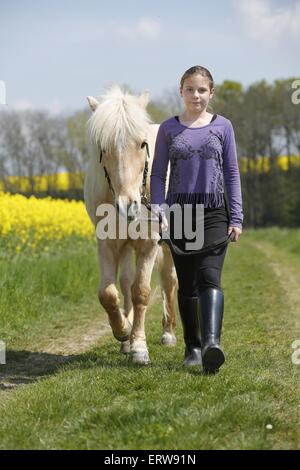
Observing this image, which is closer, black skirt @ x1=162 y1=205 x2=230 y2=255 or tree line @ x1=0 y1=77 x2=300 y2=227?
black skirt @ x1=162 y1=205 x2=230 y2=255

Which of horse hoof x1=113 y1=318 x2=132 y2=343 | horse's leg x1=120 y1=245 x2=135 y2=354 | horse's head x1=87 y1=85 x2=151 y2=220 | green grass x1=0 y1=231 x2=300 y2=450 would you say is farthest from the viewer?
horse's leg x1=120 y1=245 x2=135 y2=354

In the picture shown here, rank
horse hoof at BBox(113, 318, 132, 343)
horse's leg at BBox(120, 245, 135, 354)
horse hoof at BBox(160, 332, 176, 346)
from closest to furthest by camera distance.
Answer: horse hoof at BBox(113, 318, 132, 343)
horse's leg at BBox(120, 245, 135, 354)
horse hoof at BBox(160, 332, 176, 346)

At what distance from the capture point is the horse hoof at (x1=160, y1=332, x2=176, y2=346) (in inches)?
271

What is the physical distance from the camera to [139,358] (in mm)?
5574

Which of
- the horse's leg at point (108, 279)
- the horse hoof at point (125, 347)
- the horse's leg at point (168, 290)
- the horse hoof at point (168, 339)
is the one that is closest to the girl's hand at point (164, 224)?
the horse's leg at point (108, 279)

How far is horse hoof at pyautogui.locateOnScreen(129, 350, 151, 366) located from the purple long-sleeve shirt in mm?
1307

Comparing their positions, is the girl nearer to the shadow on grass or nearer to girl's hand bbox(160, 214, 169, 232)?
girl's hand bbox(160, 214, 169, 232)

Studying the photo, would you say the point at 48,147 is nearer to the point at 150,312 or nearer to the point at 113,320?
the point at 150,312

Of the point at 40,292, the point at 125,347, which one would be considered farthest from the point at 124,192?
the point at 40,292

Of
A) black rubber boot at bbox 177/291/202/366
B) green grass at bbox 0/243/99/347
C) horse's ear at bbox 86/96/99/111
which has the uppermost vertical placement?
horse's ear at bbox 86/96/99/111

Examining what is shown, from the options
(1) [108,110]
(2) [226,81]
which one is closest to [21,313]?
(1) [108,110]

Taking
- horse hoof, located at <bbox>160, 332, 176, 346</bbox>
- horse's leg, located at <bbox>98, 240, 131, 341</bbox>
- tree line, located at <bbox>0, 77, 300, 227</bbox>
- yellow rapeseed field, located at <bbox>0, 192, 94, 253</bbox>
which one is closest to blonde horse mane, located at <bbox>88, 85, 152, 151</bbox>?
horse's leg, located at <bbox>98, 240, 131, 341</bbox>

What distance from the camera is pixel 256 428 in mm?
3607

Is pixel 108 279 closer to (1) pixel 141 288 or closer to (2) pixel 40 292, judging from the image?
(1) pixel 141 288
